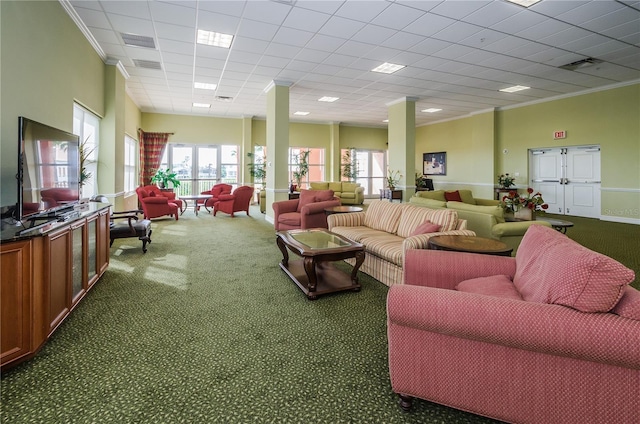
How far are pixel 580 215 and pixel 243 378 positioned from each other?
10.6m

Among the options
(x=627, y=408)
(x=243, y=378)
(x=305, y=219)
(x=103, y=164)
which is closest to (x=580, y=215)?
(x=305, y=219)

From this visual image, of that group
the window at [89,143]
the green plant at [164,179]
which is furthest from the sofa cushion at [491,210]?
the green plant at [164,179]

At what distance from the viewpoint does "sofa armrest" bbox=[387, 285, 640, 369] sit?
1.29 metres

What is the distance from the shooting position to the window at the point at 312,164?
13266 millimetres

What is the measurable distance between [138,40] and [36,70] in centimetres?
227

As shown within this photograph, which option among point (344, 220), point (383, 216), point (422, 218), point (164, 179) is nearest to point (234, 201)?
point (164, 179)

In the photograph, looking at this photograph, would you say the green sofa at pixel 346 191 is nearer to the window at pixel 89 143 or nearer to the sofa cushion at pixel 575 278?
the window at pixel 89 143

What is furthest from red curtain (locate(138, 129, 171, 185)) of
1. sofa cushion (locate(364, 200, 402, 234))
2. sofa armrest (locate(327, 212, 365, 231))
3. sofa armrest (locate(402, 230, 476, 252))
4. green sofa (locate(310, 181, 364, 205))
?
sofa armrest (locate(402, 230, 476, 252))

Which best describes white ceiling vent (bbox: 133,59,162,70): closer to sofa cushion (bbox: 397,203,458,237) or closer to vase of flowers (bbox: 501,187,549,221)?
sofa cushion (bbox: 397,203,458,237)

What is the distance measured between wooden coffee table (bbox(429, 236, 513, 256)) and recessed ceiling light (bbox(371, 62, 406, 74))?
462 cm

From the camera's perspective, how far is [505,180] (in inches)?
407

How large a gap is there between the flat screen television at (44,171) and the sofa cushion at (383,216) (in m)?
3.62

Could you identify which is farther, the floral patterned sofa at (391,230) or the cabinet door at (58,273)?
the floral patterned sofa at (391,230)

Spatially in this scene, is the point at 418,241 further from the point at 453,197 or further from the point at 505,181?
the point at 505,181
